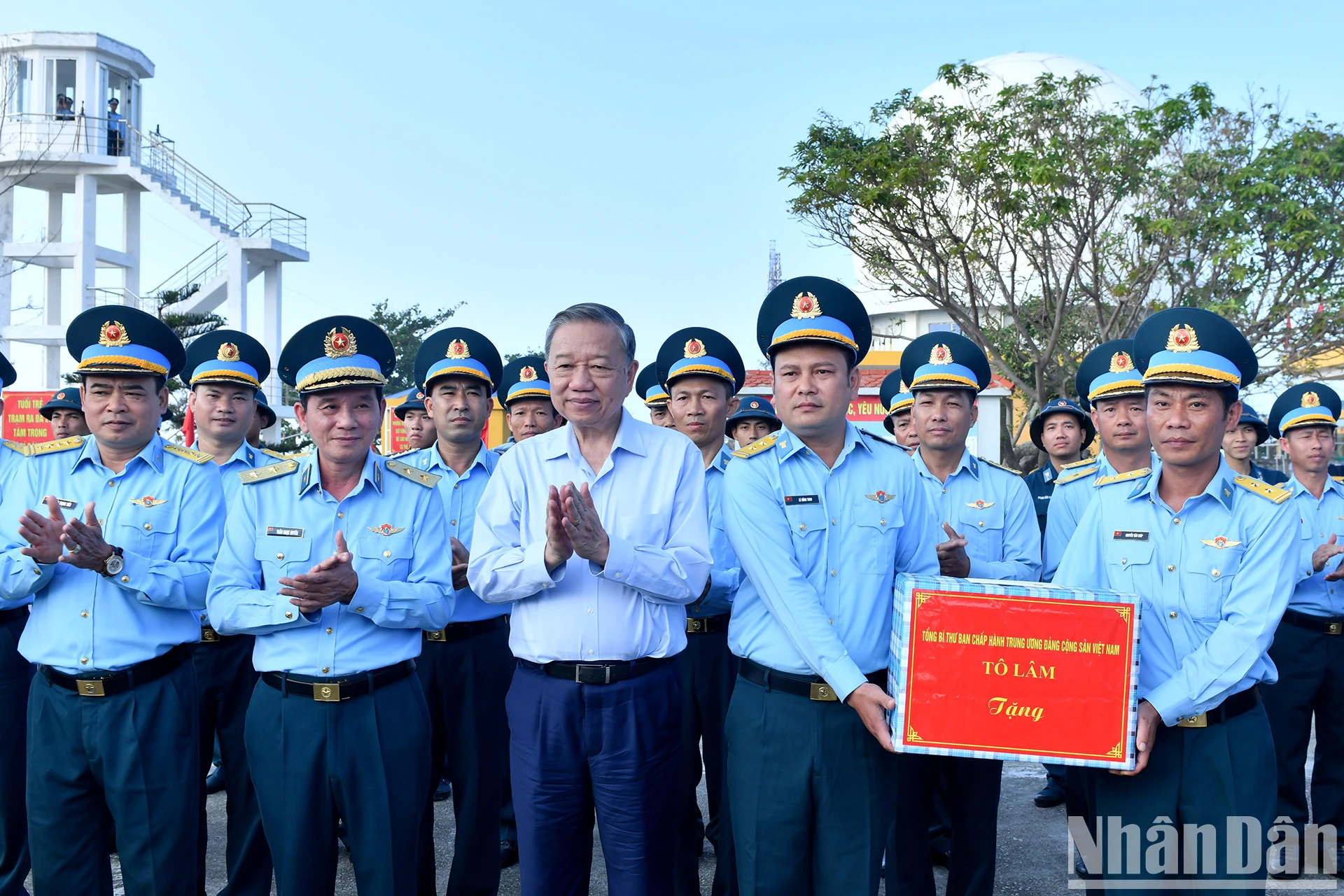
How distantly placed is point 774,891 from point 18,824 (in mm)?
3396

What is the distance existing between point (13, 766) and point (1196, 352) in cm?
498

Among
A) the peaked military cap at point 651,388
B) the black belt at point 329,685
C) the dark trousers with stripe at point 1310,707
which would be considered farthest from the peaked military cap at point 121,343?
the dark trousers with stripe at point 1310,707

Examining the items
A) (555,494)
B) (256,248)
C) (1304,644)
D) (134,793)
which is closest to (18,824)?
(134,793)

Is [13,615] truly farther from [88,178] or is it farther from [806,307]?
[88,178]

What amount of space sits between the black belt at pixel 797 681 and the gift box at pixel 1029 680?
0.32m

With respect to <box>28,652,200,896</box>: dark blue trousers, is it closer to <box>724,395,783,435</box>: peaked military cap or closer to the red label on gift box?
the red label on gift box

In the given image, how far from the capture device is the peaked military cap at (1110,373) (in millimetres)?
5336

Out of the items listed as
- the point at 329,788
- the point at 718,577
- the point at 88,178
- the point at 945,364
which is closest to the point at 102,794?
the point at 329,788

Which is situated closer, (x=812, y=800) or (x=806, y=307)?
(x=812, y=800)

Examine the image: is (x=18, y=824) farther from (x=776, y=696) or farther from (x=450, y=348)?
(x=776, y=696)

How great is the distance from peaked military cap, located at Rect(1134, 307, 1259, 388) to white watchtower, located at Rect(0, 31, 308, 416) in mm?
21804

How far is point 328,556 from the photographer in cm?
354

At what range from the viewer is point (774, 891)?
3211 millimetres

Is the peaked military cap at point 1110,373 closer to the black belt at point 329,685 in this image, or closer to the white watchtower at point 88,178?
the black belt at point 329,685
